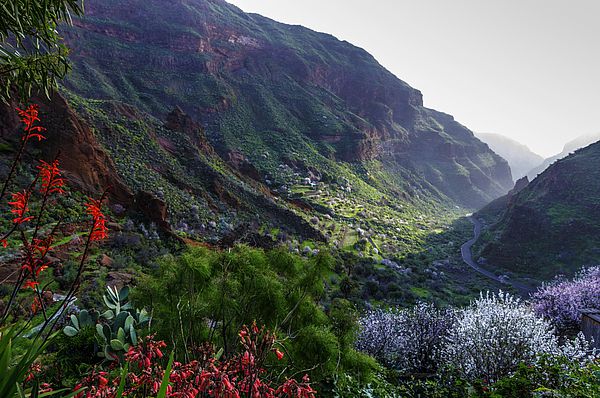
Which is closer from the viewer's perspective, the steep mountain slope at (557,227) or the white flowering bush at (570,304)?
the white flowering bush at (570,304)

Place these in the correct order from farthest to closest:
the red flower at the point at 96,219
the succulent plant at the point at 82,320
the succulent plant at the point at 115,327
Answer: the succulent plant at the point at 82,320, the succulent plant at the point at 115,327, the red flower at the point at 96,219

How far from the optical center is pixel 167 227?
2431 centimetres

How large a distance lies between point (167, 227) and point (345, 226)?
33269 mm

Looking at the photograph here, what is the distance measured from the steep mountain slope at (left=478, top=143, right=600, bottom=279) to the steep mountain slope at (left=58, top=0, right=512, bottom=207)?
116 ft

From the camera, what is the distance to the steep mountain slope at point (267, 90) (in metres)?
68.8

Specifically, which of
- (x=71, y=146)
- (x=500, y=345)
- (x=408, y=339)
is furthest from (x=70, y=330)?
(x=71, y=146)

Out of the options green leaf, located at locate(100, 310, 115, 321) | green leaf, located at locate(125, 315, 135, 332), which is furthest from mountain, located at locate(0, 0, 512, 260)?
green leaf, located at locate(125, 315, 135, 332)

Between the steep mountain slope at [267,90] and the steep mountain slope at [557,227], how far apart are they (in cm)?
3548

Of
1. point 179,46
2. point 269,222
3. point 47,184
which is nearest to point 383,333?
point 47,184

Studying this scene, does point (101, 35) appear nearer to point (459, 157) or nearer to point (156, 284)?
point (156, 284)

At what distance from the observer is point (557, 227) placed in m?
49.3

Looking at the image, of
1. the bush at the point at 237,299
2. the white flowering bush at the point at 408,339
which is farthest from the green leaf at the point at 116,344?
the white flowering bush at the point at 408,339

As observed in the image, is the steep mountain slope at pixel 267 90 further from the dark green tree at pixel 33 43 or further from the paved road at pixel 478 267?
the dark green tree at pixel 33 43

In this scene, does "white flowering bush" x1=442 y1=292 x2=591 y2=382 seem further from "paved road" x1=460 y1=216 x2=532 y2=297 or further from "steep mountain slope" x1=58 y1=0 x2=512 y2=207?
"steep mountain slope" x1=58 y1=0 x2=512 y2=207
